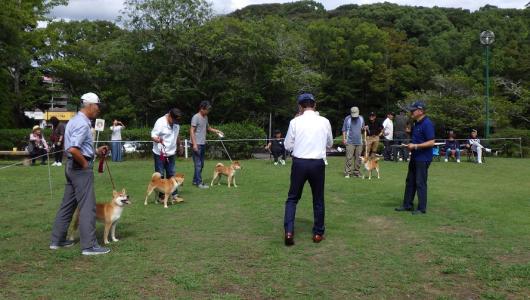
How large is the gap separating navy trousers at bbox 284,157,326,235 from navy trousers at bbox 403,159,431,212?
255 cm

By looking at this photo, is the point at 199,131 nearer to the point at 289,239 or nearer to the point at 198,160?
the point at 198,160

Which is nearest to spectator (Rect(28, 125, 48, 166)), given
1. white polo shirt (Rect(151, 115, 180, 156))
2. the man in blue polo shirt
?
white polo shirt (Rect(151, 115, 180, 156))

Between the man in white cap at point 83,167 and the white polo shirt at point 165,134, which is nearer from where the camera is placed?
the man in white cap at point 83,167

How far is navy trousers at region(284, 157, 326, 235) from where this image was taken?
5.84 m

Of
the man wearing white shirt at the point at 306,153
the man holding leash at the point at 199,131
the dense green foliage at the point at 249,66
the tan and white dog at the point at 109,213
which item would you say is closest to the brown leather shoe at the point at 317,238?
the man wearing white shirt at the point at 306,153

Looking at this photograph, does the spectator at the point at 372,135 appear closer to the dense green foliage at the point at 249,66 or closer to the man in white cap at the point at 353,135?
the man in white cap at the point at 353,135

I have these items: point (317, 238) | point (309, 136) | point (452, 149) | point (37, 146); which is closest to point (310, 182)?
point (309, 136)

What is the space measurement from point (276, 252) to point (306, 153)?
4.00 ft

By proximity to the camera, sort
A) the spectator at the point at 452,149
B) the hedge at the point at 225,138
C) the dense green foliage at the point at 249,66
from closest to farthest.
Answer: the spectator at the point at 452,149 < the hedge at the point at 225,138 < the dense green foliage at the point at 249,66

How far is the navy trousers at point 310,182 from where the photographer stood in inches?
230

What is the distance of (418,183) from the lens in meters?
7.88

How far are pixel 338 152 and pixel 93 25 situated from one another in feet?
95.4

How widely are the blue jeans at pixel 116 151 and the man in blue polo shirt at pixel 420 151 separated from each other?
532 inches

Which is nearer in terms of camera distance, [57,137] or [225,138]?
[57,137]
